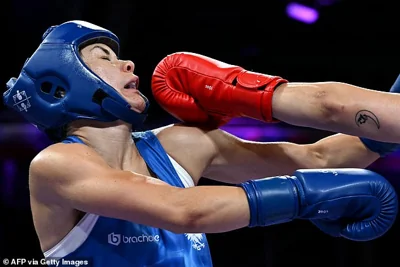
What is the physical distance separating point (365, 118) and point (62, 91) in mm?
1012

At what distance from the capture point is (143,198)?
1733 mm

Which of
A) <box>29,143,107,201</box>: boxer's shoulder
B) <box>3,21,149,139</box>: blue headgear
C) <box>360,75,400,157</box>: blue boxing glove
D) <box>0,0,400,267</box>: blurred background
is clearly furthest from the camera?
<box>0,0,400,267</box>: blurred background

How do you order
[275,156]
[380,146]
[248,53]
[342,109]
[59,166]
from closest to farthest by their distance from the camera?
[59,166], [342,109], [380,146], [275,156], [248,53]

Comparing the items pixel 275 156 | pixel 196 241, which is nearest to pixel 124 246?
pixel 196 241

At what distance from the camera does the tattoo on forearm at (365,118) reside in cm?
193

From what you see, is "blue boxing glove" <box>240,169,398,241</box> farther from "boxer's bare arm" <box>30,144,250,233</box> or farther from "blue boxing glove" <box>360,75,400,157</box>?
"blue boxing glove" <box>360,75,400,157</box>

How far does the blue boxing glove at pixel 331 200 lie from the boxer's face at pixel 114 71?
60cm

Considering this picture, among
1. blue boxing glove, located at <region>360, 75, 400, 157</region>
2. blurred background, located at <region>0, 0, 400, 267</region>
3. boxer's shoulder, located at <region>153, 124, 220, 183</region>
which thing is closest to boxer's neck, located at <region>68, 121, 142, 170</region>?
boxer's shoulder, located at <region>153, 124, 220, 183</region>

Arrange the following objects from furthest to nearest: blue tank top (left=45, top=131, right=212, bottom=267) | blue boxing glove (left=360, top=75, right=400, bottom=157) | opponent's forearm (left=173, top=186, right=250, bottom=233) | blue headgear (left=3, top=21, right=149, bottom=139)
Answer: blue boxing glove (left=360, top=75, right=400, bottom=157) → blue headgear (left=3, top=21, right=149, bottom=139) → blue tank top (left=45, top=131, right=212, bottom=267) → opponent's forearm (left=173, top=186, right=250, bottom=233)

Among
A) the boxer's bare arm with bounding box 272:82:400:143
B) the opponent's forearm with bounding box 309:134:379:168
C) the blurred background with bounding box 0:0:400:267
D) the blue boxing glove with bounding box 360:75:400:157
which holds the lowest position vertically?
the blurred background with bounding box 0:0:400:267

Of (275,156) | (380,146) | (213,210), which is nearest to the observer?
(213,210)

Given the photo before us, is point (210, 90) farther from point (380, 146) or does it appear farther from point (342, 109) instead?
point (380, 146)

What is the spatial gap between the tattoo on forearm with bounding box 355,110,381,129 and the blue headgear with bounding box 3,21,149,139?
0.76 m

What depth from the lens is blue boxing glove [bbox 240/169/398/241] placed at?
1.72 metres
